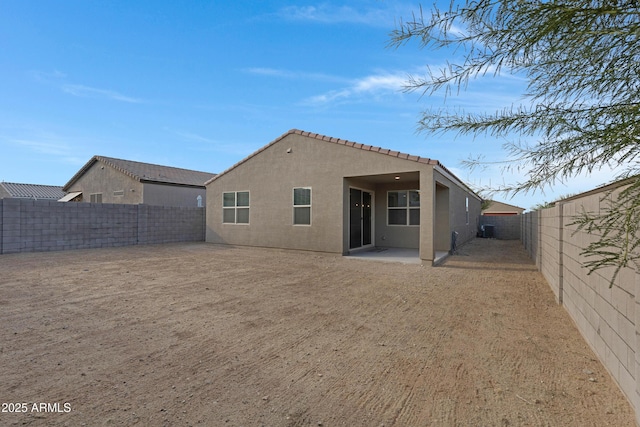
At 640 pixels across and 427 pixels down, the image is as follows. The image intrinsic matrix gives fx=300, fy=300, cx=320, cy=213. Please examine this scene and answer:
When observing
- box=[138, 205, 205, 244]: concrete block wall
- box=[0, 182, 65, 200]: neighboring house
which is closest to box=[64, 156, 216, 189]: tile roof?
box=[138, 205, 205, 244]: concrete block wall

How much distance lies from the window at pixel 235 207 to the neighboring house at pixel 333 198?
4 centimetres

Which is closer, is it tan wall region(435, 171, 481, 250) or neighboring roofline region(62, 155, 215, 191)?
tan wall region(435, 171, 481, 250)

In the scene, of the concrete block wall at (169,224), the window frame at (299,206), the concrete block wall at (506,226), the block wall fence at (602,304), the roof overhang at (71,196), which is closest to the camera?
the block wall fence at (602,304)

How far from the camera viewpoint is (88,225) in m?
12.7

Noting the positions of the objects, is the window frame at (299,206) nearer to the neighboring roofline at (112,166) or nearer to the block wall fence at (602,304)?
the block wall fence at (602,304)

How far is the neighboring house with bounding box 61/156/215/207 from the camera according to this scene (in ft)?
59.9

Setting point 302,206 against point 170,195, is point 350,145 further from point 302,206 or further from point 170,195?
point 170,195

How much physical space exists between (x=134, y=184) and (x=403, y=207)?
15991 mm

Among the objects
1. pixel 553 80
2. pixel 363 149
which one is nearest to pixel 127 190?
pixel 363 149

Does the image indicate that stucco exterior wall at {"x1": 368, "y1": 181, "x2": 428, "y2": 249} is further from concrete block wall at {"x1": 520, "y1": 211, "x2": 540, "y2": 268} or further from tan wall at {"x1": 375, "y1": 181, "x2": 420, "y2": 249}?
concrete block wall at {"x1": 520, "y1": 211, "x2": 540, "y2": 268}

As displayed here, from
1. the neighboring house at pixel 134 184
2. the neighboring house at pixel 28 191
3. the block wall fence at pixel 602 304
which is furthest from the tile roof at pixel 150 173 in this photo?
the block wall fence at pixel 602 304

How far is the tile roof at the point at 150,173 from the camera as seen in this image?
60.8ft

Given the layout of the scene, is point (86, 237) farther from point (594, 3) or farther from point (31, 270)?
point (594, 3)

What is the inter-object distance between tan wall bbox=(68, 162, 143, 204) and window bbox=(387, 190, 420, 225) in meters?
14.7
